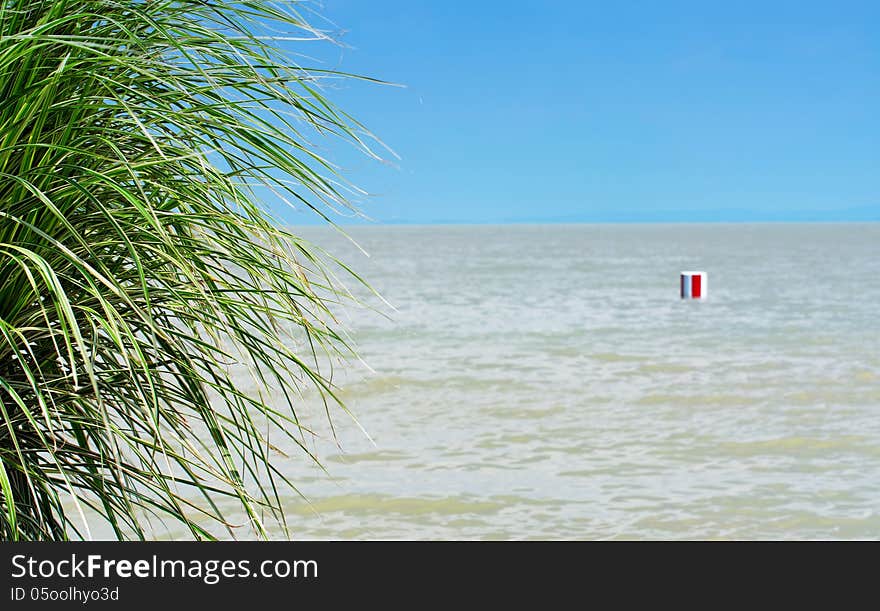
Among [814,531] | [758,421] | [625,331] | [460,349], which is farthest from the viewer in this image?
[625,331]

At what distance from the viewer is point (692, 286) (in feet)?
48.8

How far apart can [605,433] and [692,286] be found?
9.76 meters

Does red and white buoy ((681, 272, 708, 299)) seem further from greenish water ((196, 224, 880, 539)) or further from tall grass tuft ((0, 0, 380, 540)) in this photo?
tall grass tuft ((0, 0, 380, 540))

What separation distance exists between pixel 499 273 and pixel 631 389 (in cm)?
1693

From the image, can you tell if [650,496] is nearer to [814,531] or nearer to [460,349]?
[814,531]

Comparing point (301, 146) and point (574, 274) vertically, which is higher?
point (574, 274)

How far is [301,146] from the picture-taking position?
1513mm

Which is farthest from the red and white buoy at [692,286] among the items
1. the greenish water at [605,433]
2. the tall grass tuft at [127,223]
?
the tall grass tuft at [127,223]

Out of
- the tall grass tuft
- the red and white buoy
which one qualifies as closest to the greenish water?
the tall grass tuft

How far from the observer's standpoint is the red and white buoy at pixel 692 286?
1460 cm

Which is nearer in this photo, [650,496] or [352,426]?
[650,496]

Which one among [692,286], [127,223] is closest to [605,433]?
[127,223]

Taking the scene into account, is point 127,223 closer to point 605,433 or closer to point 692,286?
point 605,433
